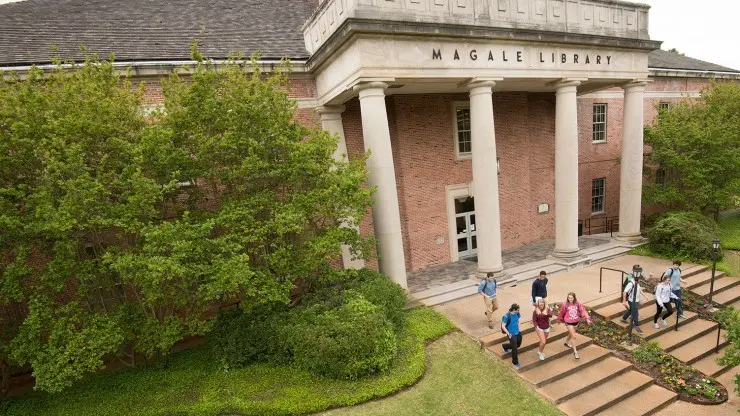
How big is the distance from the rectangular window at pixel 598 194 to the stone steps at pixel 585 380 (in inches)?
538

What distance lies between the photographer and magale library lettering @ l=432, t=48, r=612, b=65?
1040 centimetres

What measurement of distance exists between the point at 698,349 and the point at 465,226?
8389 millimetres

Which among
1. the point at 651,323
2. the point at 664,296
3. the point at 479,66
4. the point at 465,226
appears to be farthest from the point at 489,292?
the point at 465,226

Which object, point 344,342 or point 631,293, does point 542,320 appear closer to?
point 631,293

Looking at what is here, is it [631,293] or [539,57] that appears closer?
[631,293]

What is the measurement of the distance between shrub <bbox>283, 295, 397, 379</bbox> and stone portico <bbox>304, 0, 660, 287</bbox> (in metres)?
2.84

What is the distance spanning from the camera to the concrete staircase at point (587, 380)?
6.97 meters

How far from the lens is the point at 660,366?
8055 millimetres

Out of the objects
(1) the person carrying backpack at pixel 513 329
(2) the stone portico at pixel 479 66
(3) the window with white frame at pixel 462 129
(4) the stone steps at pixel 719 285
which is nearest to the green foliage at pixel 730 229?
(4) the stone steps at pixel 719 285

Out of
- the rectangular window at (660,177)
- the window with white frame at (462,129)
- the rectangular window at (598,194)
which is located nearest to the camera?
the window with white frame at (462,129)

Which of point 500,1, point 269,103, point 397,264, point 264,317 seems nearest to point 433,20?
point 500,1

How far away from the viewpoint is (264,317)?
9047mm

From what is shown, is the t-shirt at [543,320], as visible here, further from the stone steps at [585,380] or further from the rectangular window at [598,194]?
the rectangular window at [598,194]

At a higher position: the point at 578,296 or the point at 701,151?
the point at 701,151
